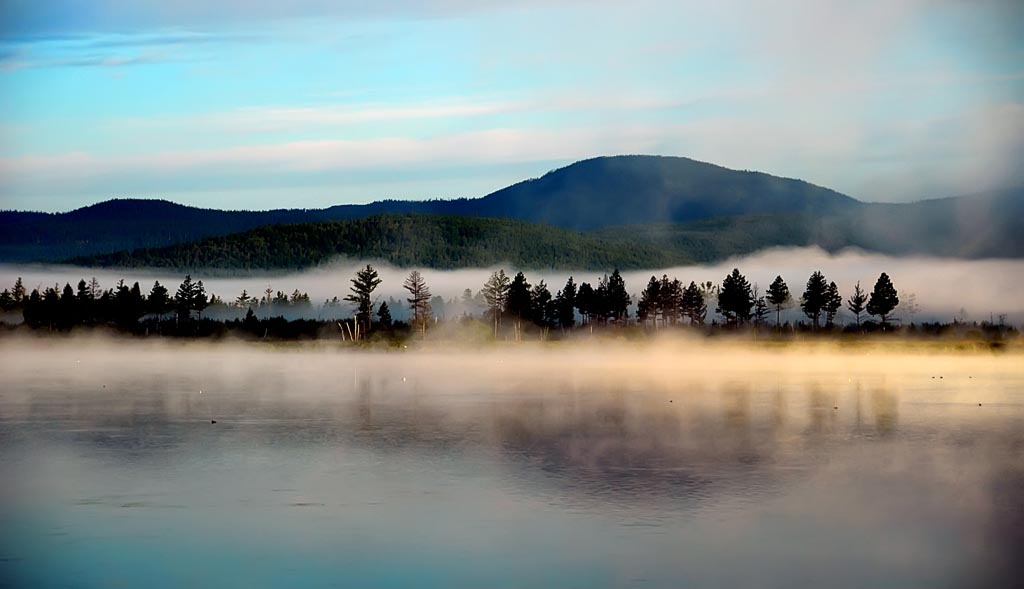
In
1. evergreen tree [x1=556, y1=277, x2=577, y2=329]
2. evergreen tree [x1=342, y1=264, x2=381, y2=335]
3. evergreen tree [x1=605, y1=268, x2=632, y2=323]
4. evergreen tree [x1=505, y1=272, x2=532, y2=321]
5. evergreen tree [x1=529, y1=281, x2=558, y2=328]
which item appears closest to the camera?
evergreen tree [x1=342, y1=264, x2=381, y2=335]

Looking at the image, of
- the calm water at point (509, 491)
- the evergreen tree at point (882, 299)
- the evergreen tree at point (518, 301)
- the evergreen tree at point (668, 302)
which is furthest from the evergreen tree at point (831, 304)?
the calm water at point (509, 491)

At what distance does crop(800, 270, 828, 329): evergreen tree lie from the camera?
186 metres

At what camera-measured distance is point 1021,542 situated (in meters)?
27.4

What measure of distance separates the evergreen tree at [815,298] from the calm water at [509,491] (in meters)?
122

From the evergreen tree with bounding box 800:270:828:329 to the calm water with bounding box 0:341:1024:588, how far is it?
121811 mm

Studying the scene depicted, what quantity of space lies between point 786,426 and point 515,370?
1999 inches

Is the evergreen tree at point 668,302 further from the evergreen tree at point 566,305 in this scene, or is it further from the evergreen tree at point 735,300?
the evergreen tree at point 566,305

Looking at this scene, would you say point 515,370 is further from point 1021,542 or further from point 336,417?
point 1021,542

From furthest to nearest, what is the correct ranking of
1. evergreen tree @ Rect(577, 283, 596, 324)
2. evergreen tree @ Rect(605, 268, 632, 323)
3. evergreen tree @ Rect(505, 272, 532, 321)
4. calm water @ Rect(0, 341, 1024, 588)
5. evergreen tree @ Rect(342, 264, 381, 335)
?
1. evergreen tree @ Rect(577, 283, 596, 324)
2. evergreen tree @ Rect(605, 268, 632, 323)
3. evergreen tree @ Rect(505, 272, 532, 321)
4. evergreen tree @ Rect(342, 264, 381, 335)
5. calm water @ Rect(0, 341, 1024, 588)

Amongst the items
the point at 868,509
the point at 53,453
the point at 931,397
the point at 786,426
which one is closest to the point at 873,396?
the point at 931,397

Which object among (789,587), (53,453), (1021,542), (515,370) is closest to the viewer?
(789,587)

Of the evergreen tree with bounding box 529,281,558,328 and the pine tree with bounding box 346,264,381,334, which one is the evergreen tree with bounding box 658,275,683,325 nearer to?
the evergreen tree with bounding box 529,281,558,328

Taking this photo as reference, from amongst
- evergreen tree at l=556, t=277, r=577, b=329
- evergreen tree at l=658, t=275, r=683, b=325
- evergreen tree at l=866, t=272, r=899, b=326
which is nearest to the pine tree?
evergreen tree at l=556, t=277, r=577, b=329

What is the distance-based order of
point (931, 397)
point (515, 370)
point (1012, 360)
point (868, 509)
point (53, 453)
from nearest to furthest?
point (868, 509), point (53, 453), point (931, 397), point (515, 370), point (1012, 360)
